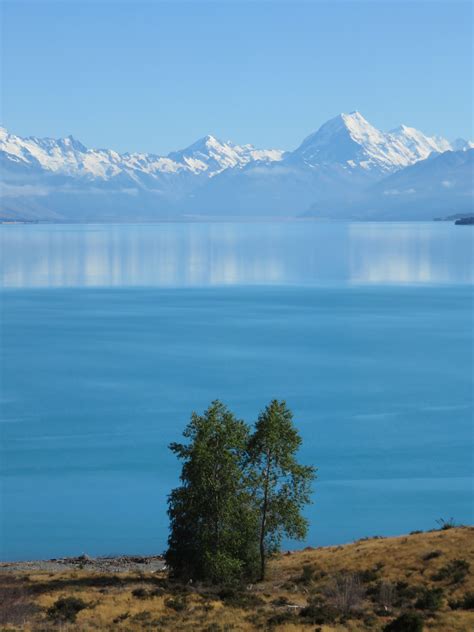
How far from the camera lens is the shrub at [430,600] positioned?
29.7 m

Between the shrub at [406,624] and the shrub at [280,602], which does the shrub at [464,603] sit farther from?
the shrub at [280,602]

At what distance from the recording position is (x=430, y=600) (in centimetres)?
2984

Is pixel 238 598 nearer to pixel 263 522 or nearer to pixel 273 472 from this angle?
pixel 263 522

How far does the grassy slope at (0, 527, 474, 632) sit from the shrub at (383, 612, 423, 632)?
76 centimetres

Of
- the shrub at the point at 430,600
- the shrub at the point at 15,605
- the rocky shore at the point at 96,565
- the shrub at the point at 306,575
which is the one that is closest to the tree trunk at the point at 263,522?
the shrub at the point at 306,575

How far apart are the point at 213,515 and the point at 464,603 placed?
29.6ft

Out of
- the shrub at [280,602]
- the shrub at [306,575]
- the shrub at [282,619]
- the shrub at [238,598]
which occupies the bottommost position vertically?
the shrub at [306,575]

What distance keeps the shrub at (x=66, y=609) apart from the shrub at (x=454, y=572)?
11.5 m


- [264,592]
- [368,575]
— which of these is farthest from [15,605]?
[368,575]

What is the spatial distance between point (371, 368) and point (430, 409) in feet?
50.7

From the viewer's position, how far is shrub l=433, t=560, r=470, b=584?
32.1 meters

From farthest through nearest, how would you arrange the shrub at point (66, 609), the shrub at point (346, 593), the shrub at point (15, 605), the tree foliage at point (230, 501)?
the tree foliage at point (230, 501) < the shrub at point (346, 593) < the shrub at point (66, 609) < the shrub at point (15, 605)

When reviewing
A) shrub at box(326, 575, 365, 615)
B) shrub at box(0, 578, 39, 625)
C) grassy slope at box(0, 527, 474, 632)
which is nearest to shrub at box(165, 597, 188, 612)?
grassy slope at box(0, 527, 474, 632)

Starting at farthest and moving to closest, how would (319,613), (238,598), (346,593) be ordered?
(346,593), (238,598), (319,613)
